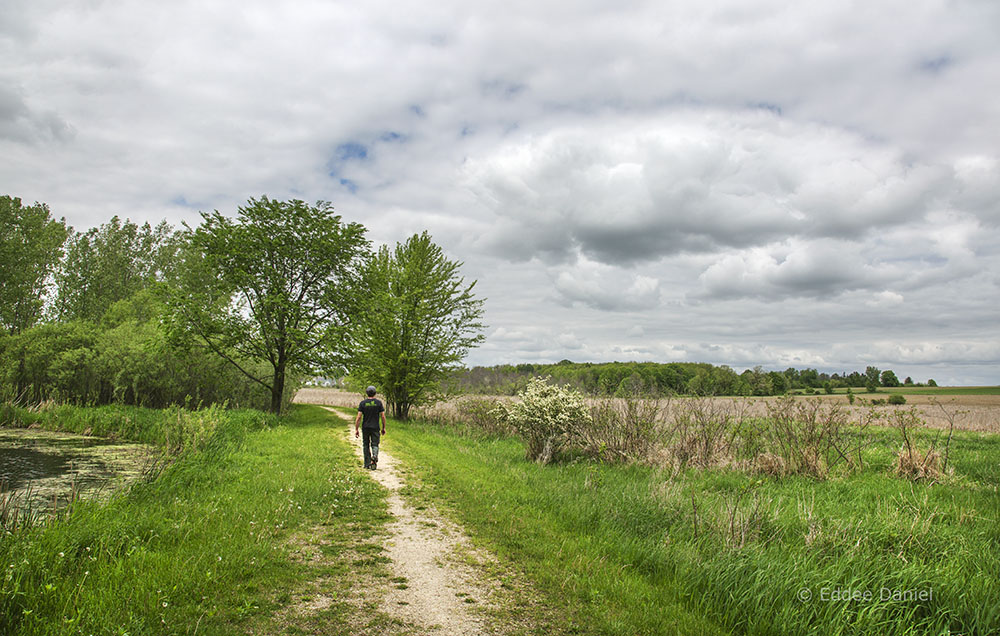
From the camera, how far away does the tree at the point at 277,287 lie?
2311 cm

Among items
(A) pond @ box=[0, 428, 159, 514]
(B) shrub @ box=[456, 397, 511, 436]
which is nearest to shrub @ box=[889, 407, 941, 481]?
(B) shrub @ box=[456, 397, 511, 436]

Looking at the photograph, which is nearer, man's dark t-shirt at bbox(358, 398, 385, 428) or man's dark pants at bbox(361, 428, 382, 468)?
man's dark pants at bbox(361, 428, 382, 468)

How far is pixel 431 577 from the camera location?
16.9 feet

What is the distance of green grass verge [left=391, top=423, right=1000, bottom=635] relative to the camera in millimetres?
4566

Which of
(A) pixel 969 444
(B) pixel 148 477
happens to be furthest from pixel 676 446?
(A) pixel 969 444

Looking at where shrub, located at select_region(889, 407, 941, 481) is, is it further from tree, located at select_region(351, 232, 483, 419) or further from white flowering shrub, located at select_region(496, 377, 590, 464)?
tree, located at select_region(351, 232, 483, 419)

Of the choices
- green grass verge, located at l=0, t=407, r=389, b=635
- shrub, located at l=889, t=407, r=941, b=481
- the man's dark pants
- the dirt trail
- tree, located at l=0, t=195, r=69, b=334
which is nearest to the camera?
green grass verge, located at l=0, t=407, r=389, b=635

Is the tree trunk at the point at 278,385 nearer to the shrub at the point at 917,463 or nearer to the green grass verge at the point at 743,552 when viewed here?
the green grass verge at the point at 743,552

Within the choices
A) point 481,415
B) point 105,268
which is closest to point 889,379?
point 481,415

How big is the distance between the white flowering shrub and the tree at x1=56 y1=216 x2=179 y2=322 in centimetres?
4305

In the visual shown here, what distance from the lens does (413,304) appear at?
26.6 meters

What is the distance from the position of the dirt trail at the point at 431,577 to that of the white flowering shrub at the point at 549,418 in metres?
5.63

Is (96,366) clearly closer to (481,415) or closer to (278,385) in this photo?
(278,385)

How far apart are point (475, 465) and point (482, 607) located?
7.93 meters
